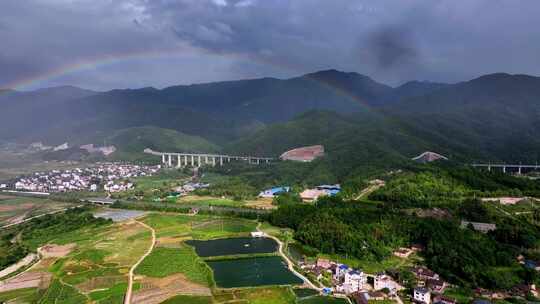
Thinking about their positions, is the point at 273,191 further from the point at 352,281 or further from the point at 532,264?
the point at 532,264

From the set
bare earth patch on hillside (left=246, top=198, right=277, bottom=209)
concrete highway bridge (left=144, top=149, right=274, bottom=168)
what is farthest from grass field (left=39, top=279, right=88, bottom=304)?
concrete highway bridge (left=144, top=149, right=274, bottom=168)

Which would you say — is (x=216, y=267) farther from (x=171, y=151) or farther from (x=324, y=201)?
(x=171, y=151)

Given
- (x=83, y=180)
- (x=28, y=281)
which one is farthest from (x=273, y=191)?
(x=83, y=180)

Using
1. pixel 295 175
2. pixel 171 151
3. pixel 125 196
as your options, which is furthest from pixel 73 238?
pixel 171 151

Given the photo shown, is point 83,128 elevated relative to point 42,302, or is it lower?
elevated

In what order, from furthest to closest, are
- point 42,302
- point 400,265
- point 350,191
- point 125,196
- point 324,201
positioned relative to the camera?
point 125,196 < point 350,191 < point 324,201 < point 400,265 < point 42,302

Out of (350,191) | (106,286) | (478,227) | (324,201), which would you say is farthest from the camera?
(350,191)
